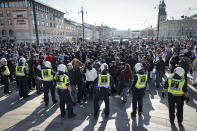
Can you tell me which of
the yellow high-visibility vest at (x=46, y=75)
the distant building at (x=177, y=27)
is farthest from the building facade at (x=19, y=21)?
the distant building at (x=177, y=27)

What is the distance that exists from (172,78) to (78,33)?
81.9 meters

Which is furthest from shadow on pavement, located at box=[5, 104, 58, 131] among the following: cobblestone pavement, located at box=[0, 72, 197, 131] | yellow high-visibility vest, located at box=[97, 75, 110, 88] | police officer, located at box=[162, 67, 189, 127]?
police officer, located at box=[162, 67, 189, 127]

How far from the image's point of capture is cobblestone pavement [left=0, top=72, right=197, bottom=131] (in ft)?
14.8

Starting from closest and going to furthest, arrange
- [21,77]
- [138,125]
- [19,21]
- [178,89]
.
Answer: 1. [178,89]
2. [138,125]
3. [21,77]
4. [19,21]

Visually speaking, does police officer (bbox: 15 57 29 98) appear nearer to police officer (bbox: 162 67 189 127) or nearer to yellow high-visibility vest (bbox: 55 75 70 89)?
yellow high-visibility vest (bbox: 55 75 70 89)

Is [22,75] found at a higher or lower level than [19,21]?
lower

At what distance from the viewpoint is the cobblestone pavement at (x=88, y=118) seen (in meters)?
4.53

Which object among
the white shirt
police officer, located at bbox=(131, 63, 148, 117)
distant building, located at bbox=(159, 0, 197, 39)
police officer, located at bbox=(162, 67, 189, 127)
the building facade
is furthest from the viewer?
distant building, located at bbox=(159, 0, 197, 39)

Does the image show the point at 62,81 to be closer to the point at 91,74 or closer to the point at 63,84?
the point at 63,84

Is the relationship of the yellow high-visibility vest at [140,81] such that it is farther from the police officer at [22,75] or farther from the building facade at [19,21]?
the building facade at [19,21]

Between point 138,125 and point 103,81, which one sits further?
point 103,81

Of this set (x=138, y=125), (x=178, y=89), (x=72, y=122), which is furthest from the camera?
(x=72, y=122)

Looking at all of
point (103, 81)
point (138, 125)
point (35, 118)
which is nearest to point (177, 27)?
point (103, 81)

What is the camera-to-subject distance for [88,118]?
5066 mm
